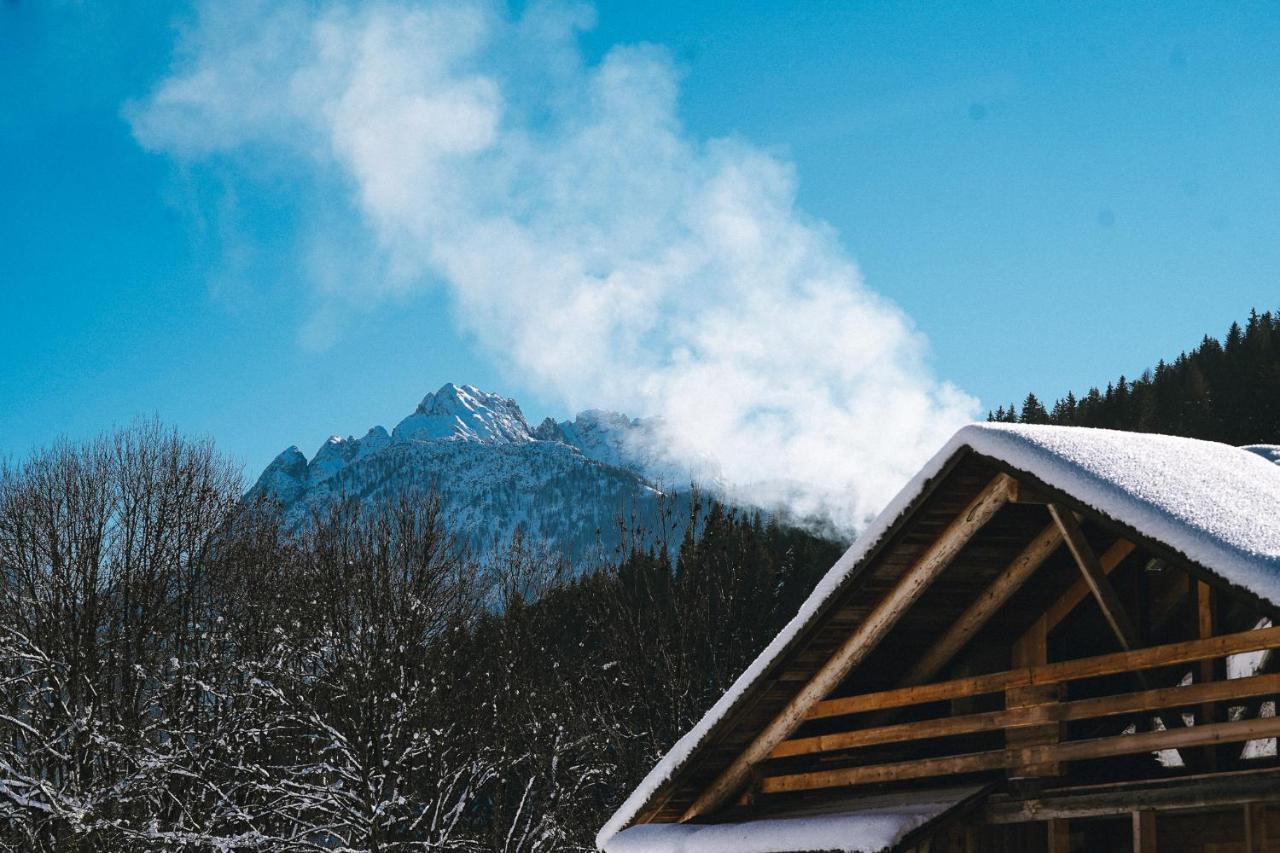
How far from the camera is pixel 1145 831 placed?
800cm

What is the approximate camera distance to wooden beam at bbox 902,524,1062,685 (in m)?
9.06

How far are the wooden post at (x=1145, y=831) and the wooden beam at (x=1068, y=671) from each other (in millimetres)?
904

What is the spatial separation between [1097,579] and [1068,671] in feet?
2.29

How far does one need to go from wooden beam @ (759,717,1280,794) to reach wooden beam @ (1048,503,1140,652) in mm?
616

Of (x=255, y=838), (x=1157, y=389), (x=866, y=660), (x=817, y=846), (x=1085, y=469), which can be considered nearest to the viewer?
(x=1085, y=469)

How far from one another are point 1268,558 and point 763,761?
4821mm

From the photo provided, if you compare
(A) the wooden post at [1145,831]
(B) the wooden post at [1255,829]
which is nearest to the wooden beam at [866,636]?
(A) the wooden post at [1145,831]

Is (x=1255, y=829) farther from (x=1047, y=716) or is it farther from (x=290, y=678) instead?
(x=290, y=678)

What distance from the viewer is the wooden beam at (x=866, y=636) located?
8703 millimetres

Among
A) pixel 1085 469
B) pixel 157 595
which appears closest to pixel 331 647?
pixel 157 595

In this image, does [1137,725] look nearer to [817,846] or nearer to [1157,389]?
[817,846]

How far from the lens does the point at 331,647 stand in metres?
24.9

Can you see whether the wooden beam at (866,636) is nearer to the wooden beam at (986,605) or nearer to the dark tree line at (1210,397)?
the wooden beam at (986,605)

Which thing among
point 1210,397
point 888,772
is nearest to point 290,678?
point 888,772
